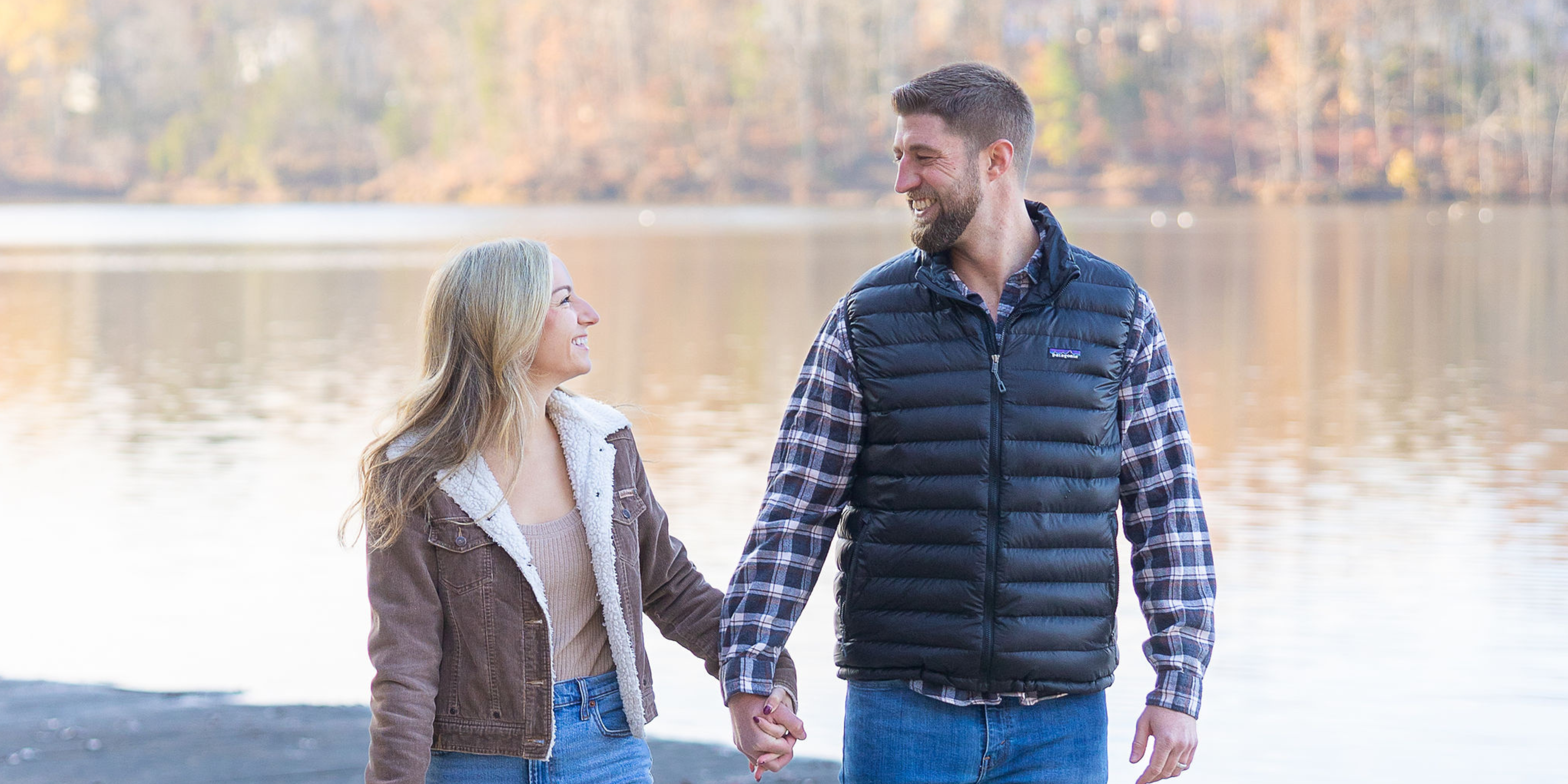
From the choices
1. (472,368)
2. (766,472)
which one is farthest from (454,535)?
(766,472)

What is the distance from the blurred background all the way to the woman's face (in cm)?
19

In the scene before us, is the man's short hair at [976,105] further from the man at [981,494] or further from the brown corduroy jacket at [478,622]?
the brown corduroy jacket at [478,622]

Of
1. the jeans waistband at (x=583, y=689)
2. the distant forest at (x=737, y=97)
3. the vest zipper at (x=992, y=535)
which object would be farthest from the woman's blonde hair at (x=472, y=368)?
the distant forest at (x=737, y=97)

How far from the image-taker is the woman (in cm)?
291

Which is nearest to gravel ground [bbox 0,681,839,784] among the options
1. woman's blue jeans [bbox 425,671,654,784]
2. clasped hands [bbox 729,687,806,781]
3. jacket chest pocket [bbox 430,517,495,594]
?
clasped hands [bbox 729,687,806,781]

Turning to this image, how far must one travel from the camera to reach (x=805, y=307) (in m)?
27.8

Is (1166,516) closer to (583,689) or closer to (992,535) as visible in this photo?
(992,535)

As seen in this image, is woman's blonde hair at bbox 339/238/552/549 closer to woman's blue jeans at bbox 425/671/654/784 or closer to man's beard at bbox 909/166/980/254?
woman's blue jeans at bbox 425/671/654/784

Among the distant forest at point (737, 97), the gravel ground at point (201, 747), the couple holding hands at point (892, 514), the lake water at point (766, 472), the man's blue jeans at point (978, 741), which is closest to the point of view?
the couple holding hands at point (892, 514)

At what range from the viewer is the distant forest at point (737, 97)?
84.4m

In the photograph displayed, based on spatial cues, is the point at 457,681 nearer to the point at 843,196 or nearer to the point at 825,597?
the point at 825,597

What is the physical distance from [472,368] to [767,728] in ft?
2.61

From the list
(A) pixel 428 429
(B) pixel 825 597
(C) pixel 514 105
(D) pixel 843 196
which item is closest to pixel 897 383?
(A) pixel 428 429

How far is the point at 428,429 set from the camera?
3.05 metres
